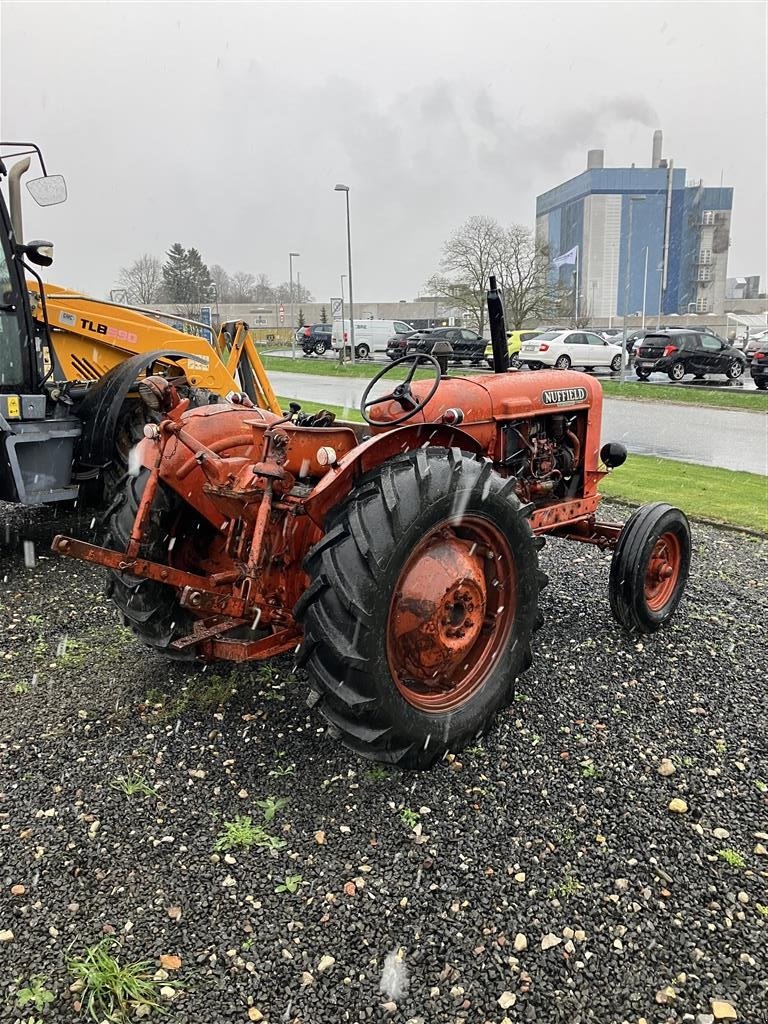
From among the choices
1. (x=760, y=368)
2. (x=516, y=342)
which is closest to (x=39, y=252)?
(x=760, y=368)

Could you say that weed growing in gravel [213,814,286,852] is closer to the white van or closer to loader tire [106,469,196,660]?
loader tire [106,469,196,660]

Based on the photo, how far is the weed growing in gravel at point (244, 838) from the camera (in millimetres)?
2662

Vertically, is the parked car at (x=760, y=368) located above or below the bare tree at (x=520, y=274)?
below

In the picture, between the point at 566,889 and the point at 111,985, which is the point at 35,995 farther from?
the point at 566,889

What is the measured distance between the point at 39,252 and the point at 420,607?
14.6 ft

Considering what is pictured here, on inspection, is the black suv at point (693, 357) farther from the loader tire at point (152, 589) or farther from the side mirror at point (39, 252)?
the loader tire at point (152, 589)

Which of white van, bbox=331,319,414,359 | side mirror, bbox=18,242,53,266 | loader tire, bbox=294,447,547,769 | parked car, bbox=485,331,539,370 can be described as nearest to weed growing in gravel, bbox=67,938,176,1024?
loader tire, bbox=294,447,547,769

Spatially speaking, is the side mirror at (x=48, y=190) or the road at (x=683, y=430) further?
the road at (x=683, y=430)

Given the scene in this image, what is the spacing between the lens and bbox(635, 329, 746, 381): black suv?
2383 centimetres

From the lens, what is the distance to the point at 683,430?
14539mm

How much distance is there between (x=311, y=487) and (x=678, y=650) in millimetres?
2295

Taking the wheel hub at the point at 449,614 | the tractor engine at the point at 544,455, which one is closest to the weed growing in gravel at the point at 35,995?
the wheel hub at the point at 449,614

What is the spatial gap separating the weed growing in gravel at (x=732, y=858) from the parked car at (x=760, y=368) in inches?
850

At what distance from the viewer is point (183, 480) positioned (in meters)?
3.19
